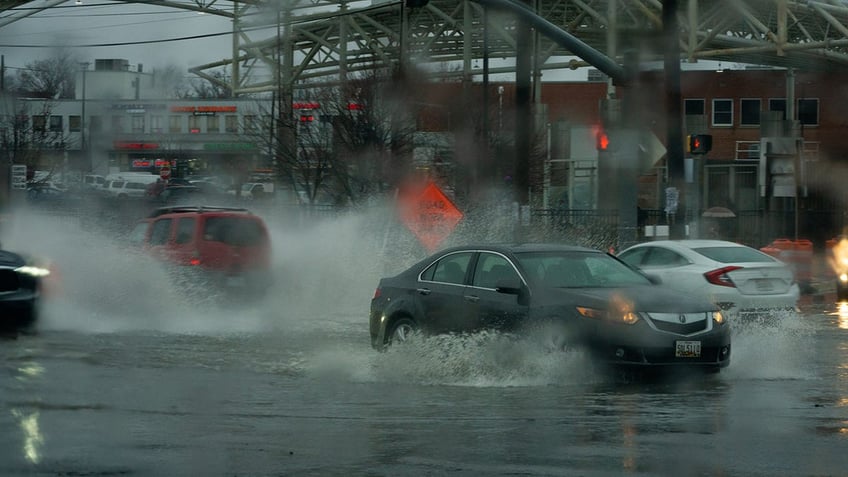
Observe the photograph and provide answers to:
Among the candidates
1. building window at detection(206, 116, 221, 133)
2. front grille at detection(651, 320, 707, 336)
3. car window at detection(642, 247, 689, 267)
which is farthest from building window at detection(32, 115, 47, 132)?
front grille at detection(651, 320, 707, 336)

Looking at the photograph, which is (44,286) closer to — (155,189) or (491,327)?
(491,327)

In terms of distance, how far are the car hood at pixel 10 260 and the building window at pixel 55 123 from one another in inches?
996

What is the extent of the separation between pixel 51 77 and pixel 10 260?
53.4 ft

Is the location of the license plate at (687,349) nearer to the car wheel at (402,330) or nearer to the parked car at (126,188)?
the car wheel at (402,330)

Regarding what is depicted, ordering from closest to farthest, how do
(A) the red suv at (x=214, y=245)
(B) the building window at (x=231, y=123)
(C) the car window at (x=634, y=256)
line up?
(C) the car window at (x=634, y=256)
(A) the red suv at (x=214, y=245)
(B) the building window at (x=231, y=123)

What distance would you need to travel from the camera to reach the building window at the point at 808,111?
65.9 metres

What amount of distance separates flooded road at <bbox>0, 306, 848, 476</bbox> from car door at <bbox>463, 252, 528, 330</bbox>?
235 mm

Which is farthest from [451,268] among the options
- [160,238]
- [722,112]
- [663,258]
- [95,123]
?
[722,112]

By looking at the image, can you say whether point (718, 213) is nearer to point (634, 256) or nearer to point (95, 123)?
point (95, 123)

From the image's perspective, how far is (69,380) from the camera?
1209 centimetres

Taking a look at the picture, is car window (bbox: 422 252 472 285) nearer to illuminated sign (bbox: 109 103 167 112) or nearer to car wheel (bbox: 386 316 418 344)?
car wheel (bbox: 386 316 418 344)

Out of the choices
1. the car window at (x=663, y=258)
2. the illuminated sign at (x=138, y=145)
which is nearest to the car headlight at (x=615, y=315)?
the car window at (x=663, y=258)

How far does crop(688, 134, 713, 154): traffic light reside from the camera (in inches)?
991

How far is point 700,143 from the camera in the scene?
25.3 metres
